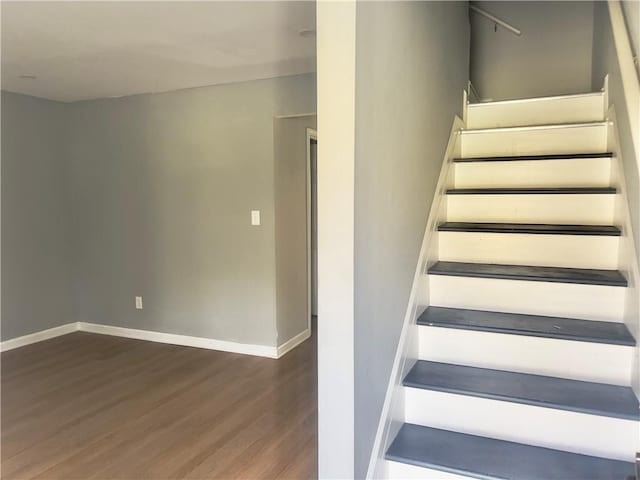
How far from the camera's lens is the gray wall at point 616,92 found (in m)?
1.93

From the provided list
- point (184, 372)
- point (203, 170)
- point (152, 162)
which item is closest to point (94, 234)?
point (152, 162)

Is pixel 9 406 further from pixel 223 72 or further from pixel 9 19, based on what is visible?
pixel 223 72

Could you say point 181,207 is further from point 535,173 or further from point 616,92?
point 616,92

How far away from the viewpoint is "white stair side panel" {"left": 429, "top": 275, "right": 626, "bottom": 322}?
2.08 metres

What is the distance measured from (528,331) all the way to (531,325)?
8cm

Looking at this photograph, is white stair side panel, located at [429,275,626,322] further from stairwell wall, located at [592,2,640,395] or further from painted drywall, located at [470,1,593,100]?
painted drywall, located at [470,1,593,100]

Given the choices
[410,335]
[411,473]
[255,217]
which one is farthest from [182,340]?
[411,473]

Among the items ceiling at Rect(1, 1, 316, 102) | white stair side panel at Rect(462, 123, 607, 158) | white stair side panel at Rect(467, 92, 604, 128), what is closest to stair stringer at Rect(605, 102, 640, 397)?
white stair side panel at Rect(462, 123, 607, 158)

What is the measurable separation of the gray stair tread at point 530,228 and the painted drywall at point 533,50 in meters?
1.98

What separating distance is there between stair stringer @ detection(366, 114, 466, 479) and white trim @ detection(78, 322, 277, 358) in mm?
Result: 1848

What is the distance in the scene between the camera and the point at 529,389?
1880 millimetres

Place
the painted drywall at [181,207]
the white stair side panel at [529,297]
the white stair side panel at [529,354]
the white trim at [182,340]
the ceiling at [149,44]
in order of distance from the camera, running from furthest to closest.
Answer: the white trim at [182,340] → the painted drywall at [181,207] → the ceiling at [149,44] → the white stair side panel at [529,297] → the white stair side panel at [529,354]

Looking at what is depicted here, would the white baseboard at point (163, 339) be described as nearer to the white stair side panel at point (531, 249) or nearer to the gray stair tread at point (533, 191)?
the white stair side panel at point (531, 249)

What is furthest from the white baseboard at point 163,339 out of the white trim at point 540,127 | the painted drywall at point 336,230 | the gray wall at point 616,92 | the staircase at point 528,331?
the gray wall at point 616,92
